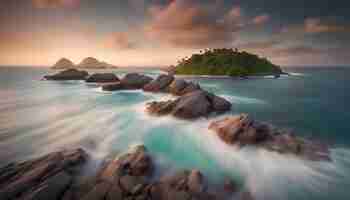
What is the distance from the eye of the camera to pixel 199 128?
41.5ft

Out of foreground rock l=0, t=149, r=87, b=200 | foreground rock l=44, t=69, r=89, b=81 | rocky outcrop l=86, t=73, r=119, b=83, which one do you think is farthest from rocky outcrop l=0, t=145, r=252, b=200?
foreground rock l=44, t=69, r=89, b=81

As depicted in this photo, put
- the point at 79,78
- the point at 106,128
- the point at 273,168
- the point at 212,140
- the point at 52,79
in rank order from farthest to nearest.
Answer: the point at 79,78, the point at 52,79, the point at 106,128, the point at 212,140, the point at 273,168

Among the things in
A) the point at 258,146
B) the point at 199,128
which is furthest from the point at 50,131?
the point at 258,146

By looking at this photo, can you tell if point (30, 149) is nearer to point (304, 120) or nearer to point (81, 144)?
point (81, 144)

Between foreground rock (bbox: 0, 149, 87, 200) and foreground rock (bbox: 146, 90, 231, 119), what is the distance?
9059 millimetres

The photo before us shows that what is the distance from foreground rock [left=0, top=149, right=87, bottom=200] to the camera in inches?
209

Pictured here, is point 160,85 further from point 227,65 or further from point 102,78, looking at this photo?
point 227,65

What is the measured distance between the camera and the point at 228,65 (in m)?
81.9

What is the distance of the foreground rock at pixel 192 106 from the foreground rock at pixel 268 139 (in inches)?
166

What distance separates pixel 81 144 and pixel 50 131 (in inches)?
169

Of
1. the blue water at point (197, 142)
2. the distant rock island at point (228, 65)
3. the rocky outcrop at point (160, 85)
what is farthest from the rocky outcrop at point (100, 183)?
the distant rock island at point (228, 65)

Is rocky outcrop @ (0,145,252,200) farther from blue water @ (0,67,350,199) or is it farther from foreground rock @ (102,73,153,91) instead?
foreground rock @ (102,73,153,91)

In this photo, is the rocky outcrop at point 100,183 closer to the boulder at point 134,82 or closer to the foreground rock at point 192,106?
the foreground rock at point 192,106

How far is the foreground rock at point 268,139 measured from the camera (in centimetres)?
874
